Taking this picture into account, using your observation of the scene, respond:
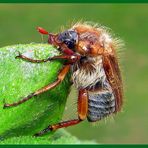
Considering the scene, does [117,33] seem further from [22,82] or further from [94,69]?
[22,82]

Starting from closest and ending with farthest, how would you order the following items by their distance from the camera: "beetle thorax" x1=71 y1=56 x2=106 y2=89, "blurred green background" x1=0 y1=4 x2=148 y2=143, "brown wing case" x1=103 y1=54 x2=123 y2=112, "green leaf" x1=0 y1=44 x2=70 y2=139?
"green leaf" x1=0 y1=44 x2=70 y2=139
"brown wing case" x1=103 y1=54 x2=123 y2=112
"beetle thorax" x1=71 y1=56 x2=106 y2=89
"blurred green background" x1=0 y1=4 x2=148 y2=143

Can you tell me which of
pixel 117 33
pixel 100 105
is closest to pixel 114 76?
pixel 100 105

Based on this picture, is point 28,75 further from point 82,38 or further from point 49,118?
point 82,38

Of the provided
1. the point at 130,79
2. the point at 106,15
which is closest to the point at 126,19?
the point at 106,15

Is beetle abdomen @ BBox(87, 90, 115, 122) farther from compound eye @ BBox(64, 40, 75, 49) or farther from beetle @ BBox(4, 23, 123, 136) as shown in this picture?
compound eye @ BBox(64, 40, 75, 49)

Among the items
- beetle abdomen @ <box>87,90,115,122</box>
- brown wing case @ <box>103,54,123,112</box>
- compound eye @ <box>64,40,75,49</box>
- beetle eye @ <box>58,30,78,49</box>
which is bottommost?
beetle abdomen @ <box>87,90,115,122</box>

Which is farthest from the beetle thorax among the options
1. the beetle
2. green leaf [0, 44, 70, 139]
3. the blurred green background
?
the blurred green background

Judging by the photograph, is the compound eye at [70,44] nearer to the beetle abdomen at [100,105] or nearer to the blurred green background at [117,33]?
the beetle abdomen at [100,105]

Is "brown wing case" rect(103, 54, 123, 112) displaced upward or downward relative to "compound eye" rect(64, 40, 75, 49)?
downward
